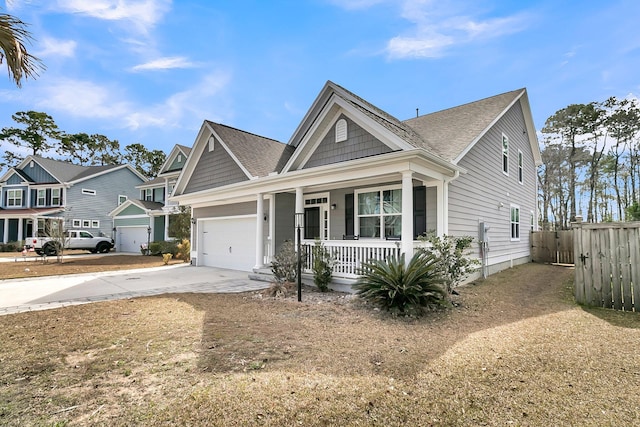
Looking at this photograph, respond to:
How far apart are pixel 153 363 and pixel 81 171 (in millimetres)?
33328

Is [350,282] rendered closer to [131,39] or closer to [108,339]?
[108,339]

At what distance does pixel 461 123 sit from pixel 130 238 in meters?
24.9

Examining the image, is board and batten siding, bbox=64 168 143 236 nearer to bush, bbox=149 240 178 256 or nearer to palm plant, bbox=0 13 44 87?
bush, bbox=149 240 178 256

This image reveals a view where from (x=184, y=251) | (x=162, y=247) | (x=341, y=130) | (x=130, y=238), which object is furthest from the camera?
(x=130, y=238)

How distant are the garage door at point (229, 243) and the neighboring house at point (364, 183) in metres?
0.05

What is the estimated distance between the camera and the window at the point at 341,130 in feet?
29.3

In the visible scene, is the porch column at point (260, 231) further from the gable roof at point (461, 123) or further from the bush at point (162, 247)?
the bush at point (162, 247)

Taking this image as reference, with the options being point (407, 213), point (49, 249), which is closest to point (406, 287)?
point (407, 213)

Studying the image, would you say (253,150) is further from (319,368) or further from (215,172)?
(319,368)

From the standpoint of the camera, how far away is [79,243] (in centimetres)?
2205

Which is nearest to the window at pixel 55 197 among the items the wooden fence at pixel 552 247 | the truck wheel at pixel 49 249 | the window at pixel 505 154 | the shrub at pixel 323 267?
the truck wheel at pixel 49 249

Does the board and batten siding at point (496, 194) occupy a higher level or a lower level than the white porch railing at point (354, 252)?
higher

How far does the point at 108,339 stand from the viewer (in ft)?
15.2

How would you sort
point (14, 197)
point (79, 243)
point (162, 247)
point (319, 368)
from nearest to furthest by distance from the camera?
point (319, 368)
point (162, 247)
point (79, 243)
point (14, 197)
